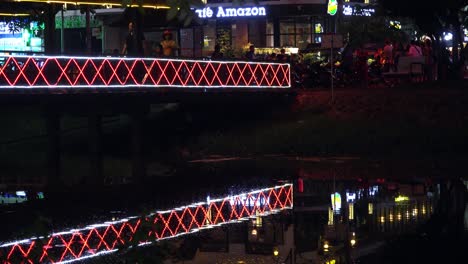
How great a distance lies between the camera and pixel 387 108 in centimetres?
3312

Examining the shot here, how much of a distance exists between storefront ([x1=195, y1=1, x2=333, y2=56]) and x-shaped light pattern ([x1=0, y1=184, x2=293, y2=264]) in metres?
38.4

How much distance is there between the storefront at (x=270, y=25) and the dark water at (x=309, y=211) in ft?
103

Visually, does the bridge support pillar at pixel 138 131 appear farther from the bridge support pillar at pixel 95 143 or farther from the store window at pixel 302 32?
the store window at pixel 302 32

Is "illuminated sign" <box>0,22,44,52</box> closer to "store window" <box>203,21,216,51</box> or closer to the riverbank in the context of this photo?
"store window" <box>203,21,216,51</box>

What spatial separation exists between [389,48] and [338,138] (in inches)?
512

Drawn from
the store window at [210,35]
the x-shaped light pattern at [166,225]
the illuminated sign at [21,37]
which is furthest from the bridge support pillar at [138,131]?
the store window at [210,35]

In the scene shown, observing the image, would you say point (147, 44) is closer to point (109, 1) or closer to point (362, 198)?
point (109, 1)

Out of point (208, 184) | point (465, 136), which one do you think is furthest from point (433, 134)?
point (208, 184)

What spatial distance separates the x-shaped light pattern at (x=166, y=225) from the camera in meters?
15.1

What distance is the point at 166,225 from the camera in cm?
1767

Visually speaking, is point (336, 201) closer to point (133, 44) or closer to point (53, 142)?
point (53, 142)

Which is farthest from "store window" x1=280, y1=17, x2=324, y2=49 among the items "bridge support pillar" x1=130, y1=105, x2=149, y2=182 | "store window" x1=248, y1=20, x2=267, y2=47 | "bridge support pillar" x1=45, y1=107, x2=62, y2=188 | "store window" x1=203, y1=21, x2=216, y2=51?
"bridge support pillar" x1=45, y1=107, x2=62, y2=188

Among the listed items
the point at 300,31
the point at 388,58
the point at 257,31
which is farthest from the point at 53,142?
the point at 300,31

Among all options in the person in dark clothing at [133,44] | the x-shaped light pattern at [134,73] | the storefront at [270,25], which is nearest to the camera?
the x-shaped light pattern at [134,73]
